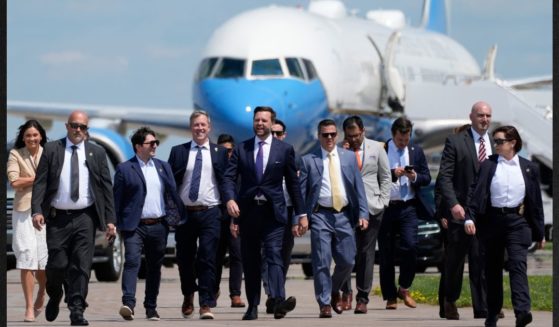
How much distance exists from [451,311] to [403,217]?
2.14 metres

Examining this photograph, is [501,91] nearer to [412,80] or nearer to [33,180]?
[412,80]

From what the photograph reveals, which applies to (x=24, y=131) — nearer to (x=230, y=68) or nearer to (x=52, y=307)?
(x=52, y=307)

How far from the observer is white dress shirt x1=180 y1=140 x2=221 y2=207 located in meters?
16.2

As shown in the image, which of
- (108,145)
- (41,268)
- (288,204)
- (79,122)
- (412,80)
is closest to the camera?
(79,122)

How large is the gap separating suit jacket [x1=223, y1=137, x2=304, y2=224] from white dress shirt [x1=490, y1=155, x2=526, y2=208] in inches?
89.9

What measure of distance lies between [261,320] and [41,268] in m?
2.02

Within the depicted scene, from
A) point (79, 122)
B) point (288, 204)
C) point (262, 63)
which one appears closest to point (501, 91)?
point (262, 63)

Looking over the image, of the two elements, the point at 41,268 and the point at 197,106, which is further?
the point at 197,106

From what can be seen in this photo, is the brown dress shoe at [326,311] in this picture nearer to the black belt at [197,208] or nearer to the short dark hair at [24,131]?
the black belt at [197,208]

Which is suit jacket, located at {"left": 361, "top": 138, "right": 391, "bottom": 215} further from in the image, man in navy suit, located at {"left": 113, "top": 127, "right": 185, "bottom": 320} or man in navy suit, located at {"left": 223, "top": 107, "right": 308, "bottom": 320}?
man in navy suit, located at {"left": 113, "top": 127, "right": 185, "bottom": 320}

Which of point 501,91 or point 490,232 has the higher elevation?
point 501,91

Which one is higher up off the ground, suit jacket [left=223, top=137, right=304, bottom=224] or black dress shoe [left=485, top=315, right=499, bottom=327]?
suit jacket [left=223, top=137, right=304, bottom=224]

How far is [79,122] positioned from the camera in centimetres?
1527

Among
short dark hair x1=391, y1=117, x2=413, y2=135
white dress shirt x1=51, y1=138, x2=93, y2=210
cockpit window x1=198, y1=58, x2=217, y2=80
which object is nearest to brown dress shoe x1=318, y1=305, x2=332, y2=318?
white dress shirt x1=51, y1=138, x2=93, y2=210
